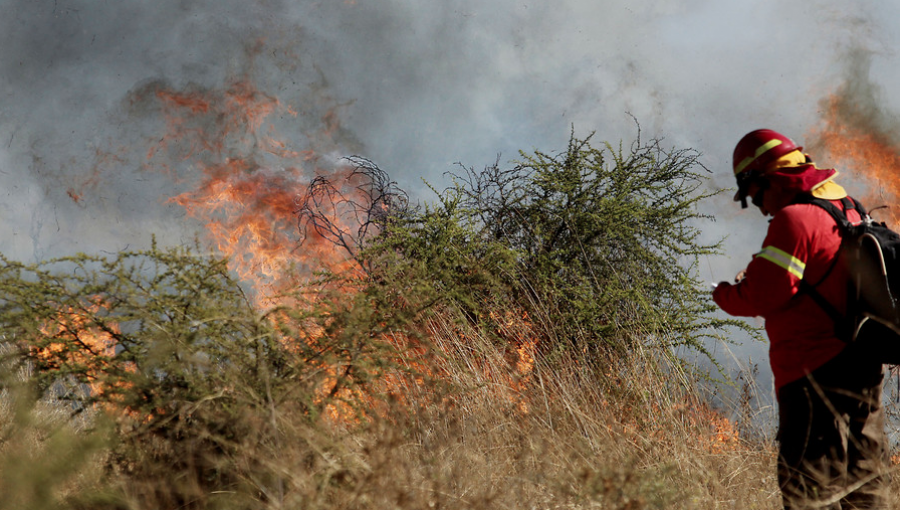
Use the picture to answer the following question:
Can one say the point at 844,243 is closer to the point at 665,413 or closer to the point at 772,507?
the point at 772,507

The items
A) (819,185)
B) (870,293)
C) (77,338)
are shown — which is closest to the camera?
(870,293)

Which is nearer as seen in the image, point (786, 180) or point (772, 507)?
point (786, 180)

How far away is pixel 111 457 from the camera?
346 cm

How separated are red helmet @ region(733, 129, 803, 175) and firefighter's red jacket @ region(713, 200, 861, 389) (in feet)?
1.32

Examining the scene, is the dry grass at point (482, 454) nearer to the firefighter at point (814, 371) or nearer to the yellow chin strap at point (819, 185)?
the firefighter at point (814, 371)

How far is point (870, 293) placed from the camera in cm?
297

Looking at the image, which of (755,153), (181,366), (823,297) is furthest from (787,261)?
(181,366)

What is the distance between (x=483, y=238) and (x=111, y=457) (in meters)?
5.87

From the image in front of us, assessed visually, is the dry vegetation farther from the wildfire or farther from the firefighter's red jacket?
the firefighter's red jacket

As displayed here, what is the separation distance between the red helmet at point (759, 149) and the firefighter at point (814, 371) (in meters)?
0.26

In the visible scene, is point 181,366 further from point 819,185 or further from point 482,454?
point 819,185

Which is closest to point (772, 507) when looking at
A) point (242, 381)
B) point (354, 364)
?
point (354, 364)


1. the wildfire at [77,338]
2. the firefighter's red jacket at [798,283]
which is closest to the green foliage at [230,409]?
the wildfire at [77,338]

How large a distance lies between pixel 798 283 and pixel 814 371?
428 mm
